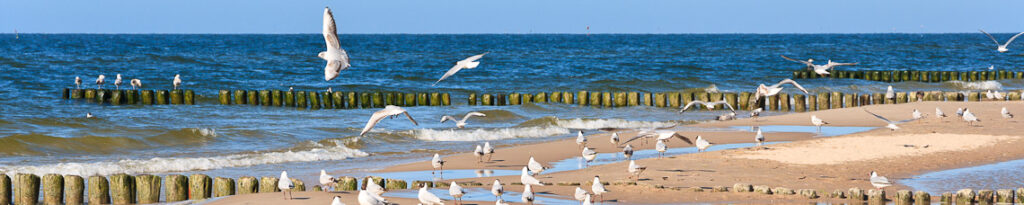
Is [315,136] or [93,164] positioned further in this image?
[315,136]

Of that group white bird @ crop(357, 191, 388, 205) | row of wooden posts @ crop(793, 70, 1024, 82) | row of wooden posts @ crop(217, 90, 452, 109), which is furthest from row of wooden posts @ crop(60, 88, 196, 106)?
row of wooden posts @ crop(793, 70, 1024, 82)

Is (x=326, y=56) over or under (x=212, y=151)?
over

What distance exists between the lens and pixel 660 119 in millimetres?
25328

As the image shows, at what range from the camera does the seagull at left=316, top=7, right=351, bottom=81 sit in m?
9.12

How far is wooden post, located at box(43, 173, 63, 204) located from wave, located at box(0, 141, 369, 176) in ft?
10.8

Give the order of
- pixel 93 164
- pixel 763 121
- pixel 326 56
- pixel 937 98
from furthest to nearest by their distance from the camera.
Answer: pixel 937 98
pixel 763 121
pixel 93 164
pixel 326 56

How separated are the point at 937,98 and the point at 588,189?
18.1 meters

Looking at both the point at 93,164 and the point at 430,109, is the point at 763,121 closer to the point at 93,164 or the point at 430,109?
the point at 430,109

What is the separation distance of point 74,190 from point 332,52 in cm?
378

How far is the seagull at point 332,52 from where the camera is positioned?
9.12 m

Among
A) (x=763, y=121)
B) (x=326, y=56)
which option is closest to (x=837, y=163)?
(x=326, y=56)

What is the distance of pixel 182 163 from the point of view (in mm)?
15758

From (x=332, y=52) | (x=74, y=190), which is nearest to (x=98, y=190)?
(x=74, y=190)

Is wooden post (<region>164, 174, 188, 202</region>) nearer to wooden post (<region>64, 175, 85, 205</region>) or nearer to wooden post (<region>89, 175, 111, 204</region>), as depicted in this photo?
wooden post (<region>89, 175, 111, 204</region>)
